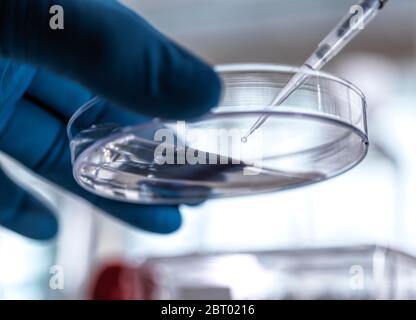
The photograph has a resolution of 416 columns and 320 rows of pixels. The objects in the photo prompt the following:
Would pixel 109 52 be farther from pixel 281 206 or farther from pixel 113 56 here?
pixel 281 206

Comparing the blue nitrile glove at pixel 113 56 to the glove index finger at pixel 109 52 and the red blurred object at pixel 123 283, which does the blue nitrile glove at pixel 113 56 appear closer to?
the glove index finger at pixel 109 52

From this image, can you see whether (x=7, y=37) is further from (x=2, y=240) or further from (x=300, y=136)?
(x=2, y=240)

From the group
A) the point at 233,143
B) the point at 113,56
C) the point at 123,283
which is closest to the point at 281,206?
the point at 123,283

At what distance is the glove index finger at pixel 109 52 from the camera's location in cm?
42

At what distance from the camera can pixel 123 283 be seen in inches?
38.8

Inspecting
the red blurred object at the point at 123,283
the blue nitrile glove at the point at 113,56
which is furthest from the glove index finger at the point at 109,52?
the red blurred object at the point at 123,283

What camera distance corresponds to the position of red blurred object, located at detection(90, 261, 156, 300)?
943 millimetres

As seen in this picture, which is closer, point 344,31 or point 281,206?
point 344,31

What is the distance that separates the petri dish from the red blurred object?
461 millimetres

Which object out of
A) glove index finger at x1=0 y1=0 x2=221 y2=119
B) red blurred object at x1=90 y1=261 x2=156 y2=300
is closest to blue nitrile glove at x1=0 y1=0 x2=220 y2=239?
glove index finger at x1=0 y1=0 x2=221 y2=119

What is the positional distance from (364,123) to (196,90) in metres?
0.13

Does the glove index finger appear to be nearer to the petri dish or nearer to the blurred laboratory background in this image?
the petri dish

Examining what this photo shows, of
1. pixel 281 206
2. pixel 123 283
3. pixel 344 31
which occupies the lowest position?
pixel 123 283

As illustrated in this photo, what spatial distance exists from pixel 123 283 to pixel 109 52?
641 mm
